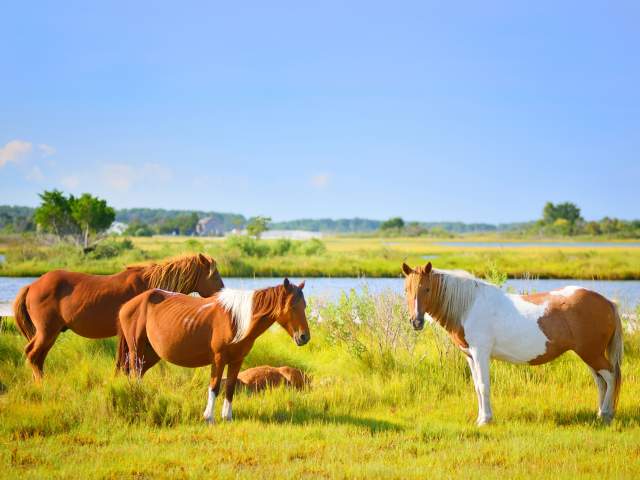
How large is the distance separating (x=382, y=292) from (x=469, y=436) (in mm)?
4048

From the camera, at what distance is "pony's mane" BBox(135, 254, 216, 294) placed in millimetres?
7156

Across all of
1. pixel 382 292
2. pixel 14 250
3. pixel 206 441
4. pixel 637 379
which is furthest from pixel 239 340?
pixel 14 250

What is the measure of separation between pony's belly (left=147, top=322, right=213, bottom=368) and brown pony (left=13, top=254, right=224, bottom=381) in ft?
3.88

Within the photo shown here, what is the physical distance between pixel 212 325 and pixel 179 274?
4.75ft

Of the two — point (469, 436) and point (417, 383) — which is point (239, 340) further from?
point (417, 383)

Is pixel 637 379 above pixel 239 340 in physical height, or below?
below

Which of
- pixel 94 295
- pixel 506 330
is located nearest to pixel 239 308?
pixel 94 295

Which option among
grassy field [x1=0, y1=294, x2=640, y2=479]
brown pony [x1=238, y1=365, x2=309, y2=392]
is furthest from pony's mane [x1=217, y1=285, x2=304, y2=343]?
brown pony [x1=238, y1=365, x2=309, y2=392]

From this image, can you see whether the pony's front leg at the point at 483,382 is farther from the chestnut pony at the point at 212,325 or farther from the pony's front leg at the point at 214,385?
the pony's front leg at the point at 214,385

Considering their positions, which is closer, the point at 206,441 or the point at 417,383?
the point at 206,441

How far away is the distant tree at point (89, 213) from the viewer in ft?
150

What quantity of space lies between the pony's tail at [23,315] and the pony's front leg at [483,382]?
16.4ft

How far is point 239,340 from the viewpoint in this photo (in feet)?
18.6

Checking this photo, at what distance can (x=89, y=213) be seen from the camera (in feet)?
150
